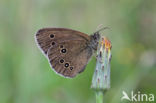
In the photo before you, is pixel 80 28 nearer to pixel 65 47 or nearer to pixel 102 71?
pixel 65 47

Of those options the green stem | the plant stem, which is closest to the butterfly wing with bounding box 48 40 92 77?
the plant stem

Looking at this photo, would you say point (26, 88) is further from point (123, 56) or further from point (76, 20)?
point (76, 20)

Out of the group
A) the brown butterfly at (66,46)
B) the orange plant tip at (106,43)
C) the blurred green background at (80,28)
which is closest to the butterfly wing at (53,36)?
the brown butterfly at (66,46)

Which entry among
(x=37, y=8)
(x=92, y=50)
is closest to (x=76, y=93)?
(x=92, y=50)

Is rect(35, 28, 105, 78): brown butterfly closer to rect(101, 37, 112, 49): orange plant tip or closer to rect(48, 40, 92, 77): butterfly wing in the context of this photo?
rect(48, 40, 92, 77): butterfly wing

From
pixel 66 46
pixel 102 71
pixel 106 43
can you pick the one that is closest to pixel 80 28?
pixel 66 46

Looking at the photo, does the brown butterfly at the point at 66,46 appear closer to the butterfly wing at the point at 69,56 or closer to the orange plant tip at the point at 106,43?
the butterfly wing at the point at 69,56

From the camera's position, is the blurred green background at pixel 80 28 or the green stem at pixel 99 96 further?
the blurred green background at pixel 80 28
